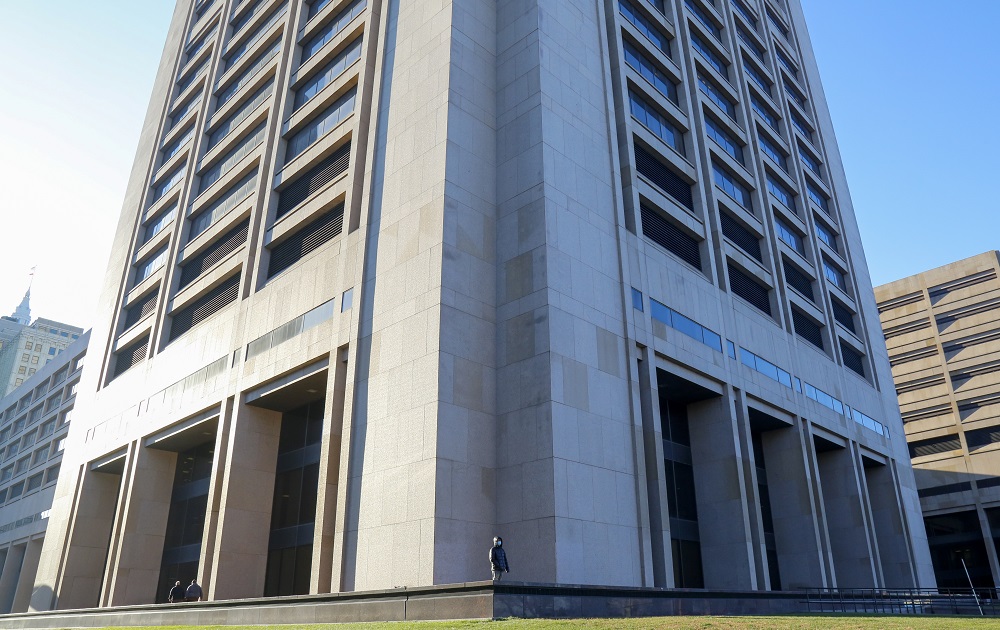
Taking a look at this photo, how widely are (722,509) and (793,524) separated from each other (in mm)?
7421

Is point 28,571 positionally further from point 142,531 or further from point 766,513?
point 766,513

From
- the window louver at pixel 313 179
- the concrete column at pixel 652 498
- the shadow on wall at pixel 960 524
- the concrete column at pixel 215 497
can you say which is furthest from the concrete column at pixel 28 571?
the shadow on wall at pixel 960 524

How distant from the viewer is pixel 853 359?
49.6 meters

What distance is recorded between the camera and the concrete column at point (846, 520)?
4003 cm

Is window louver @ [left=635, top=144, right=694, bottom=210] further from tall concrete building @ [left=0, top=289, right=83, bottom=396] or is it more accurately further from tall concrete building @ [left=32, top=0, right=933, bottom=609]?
tall concrete building @ [left=0, top=289, right=83, bottom=396]

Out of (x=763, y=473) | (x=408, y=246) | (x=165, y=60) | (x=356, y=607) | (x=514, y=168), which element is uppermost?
(x=165, y=60)

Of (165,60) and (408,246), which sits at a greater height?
(165,60)

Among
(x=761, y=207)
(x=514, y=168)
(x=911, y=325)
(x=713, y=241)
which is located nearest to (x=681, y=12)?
(x=761, y=207)

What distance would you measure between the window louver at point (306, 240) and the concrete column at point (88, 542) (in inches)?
767

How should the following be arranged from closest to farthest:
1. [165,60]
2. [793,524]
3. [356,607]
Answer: [356,607]
[793,524]
[165,60]

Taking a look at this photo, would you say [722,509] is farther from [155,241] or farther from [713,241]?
[155,241]

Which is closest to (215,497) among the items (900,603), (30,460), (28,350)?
(900,603)

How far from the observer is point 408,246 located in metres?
27.7

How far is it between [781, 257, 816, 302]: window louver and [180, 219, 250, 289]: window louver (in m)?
30.7
